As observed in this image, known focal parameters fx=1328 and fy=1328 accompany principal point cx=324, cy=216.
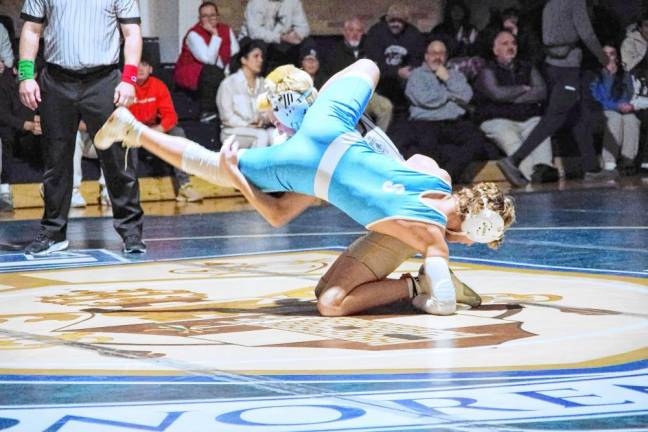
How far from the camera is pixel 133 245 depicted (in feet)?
24.8

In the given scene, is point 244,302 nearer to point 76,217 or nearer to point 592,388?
point 592,388

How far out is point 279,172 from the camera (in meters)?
5.12

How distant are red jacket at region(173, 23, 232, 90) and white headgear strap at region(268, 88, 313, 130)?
6891 millimetres

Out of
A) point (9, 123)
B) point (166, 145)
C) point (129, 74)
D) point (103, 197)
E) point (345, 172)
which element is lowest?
point (103, 197)

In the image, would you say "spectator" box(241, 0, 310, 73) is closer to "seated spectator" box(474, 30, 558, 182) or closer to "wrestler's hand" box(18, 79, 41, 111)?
"seated spectator" box(474, 30, 558, 182)

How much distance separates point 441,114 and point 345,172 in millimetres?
8059

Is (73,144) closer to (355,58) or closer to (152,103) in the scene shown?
(152,103)

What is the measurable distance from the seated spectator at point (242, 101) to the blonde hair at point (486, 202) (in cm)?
684

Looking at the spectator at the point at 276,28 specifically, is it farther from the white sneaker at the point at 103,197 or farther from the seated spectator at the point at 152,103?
the white sneaker at the point at 103,197


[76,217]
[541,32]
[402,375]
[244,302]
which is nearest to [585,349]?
[402,375]

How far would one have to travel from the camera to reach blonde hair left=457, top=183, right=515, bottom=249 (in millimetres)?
5047

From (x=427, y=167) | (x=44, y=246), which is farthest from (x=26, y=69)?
(x=427, y=167)

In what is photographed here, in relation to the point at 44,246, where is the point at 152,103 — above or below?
above

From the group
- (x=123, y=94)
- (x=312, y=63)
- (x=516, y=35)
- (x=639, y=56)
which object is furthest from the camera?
(x=639, y=56)
